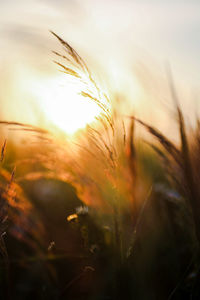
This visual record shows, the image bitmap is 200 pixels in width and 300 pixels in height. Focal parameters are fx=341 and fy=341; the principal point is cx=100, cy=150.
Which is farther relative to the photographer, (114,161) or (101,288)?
(101,288)

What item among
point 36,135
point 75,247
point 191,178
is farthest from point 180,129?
point 75,247

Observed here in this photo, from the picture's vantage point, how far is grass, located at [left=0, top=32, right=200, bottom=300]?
829mm

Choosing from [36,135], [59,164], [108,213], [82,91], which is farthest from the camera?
[108,213]

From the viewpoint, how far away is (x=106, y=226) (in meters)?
1.18

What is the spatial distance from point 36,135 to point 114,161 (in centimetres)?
29

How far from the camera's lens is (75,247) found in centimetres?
153

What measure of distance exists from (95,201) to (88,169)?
7.1 inches

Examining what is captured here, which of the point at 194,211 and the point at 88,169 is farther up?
the point at 194,211

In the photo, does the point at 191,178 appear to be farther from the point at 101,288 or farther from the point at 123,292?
the point at 101,288

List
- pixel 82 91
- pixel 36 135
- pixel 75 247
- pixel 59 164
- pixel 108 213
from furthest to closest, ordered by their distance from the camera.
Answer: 1. pixel 75 247
2. pixel 108 213
3. pixel 59 164
4. pixel 36 135
5. pixel 82 91

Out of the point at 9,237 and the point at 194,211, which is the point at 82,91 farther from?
the point at 9,237

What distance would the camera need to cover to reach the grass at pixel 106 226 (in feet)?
2.72

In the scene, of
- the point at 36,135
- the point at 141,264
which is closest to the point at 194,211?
the point at 141,264

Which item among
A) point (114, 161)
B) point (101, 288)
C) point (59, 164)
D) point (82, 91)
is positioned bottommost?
point (101, 288)
